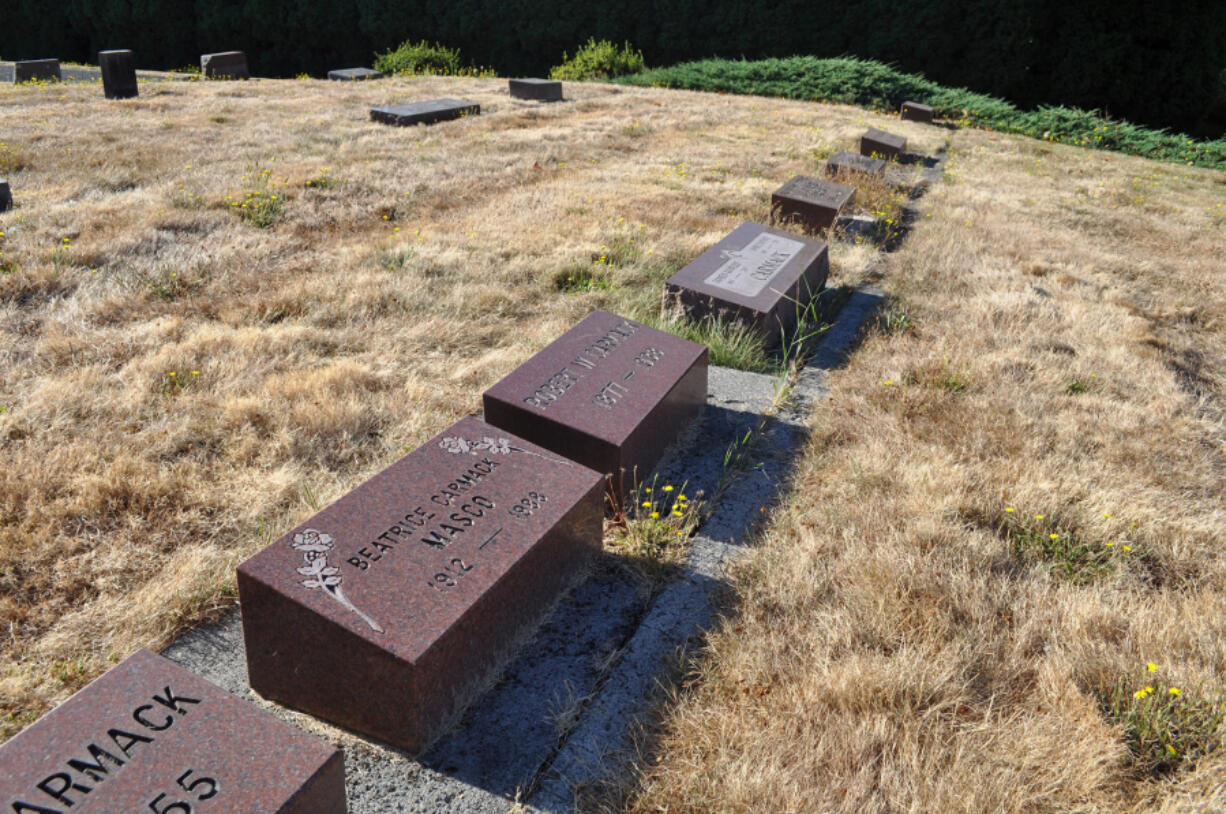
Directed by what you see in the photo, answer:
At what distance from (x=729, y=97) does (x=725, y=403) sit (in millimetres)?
13369

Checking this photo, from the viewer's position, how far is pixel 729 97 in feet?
53.4

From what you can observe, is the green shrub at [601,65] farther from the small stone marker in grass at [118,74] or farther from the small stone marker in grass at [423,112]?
the small stone marker in grass at [118,74]

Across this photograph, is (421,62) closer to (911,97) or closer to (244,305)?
(911,97)

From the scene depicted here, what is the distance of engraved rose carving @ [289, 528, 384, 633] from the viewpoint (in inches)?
87.8

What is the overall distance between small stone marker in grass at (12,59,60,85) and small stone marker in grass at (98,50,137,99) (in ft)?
14.5

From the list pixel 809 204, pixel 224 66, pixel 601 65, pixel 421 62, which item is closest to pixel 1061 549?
pixel 809 204

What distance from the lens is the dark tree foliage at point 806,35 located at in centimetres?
1844

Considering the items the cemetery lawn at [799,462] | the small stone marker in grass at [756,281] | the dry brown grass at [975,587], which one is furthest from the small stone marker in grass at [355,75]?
the dry brown grass at [975,587]

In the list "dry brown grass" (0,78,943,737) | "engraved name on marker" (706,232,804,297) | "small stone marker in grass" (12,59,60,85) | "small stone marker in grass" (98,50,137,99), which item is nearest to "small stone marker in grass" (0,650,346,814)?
"dry brown grass" (0,78,943,737)

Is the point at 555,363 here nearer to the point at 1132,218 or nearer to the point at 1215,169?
the point at 1132,218

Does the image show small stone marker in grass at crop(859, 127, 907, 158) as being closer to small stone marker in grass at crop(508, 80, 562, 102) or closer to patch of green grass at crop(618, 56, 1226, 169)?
patch of green grass at crop(618, 56, 1226, 169)

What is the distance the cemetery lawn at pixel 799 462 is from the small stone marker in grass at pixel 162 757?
31.6 inches

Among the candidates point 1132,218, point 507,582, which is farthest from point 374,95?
point 507,582

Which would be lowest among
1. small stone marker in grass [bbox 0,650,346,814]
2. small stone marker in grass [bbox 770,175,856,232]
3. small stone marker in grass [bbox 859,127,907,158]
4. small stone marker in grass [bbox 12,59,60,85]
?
small stone marker in grass [bbox 0,650,346,814]
